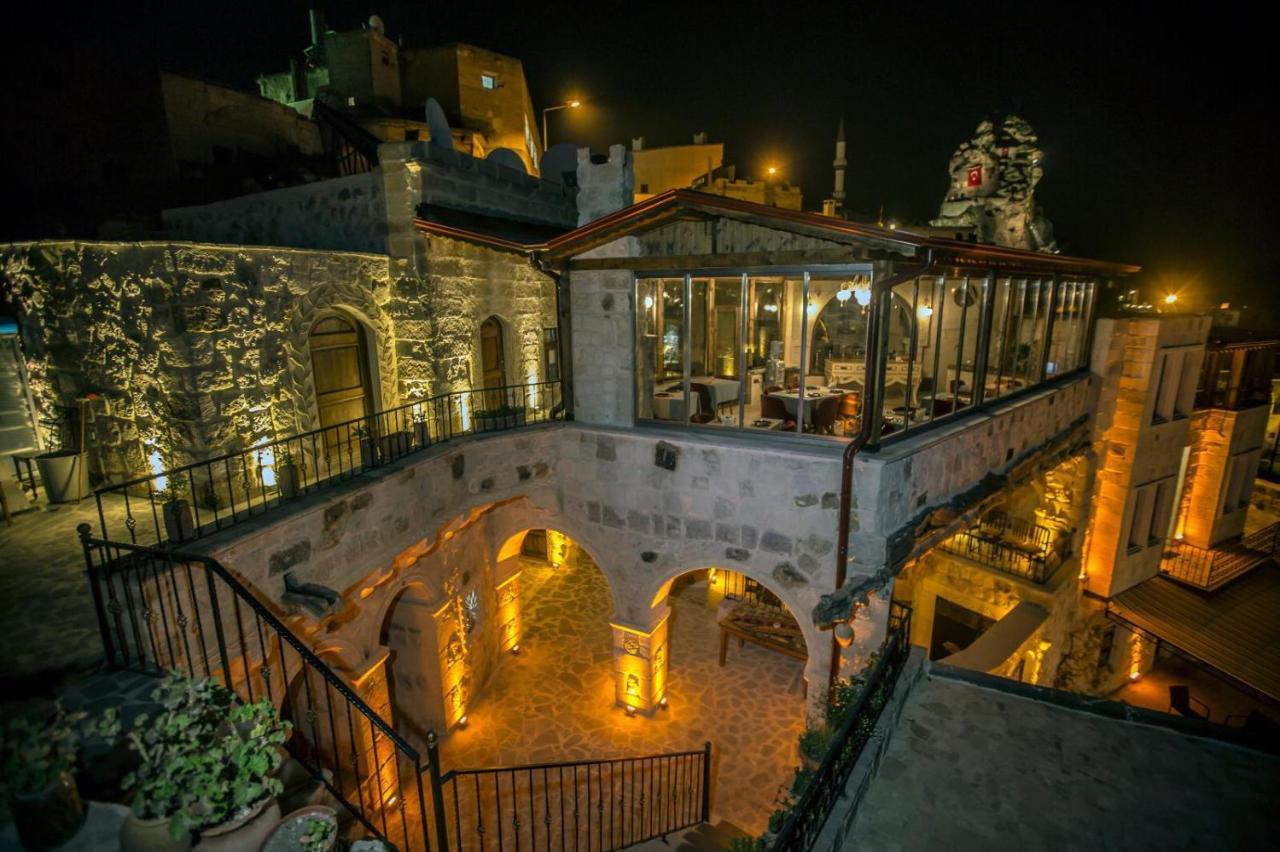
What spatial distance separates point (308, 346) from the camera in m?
9.19

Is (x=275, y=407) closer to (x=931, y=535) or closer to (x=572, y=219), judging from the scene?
(x=572, y=219)

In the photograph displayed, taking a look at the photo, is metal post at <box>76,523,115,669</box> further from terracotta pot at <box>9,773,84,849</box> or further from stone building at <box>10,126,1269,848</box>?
terracotta pot at <box>9,773,84,849</box>

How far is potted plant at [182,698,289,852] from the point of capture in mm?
3199

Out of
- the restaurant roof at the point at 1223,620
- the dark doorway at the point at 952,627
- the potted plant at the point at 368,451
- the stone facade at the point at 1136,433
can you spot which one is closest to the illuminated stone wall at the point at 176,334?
the potted plant at the point at 368,451

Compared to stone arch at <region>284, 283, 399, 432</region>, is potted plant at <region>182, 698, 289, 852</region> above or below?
below

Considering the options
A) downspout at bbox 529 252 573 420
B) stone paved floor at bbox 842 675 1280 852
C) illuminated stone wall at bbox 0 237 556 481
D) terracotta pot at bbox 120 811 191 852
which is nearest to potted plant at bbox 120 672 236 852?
terracotta pot at bbox 120 811 191 852

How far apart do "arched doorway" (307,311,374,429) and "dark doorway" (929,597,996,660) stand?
15272mm

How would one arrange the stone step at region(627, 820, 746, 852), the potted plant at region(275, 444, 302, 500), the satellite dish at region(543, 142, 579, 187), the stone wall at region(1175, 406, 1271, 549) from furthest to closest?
the stone wall at region(1175, 406, 1271, 549)
the satellite dish at region(543, 142, 579, 187)
the stone step at region(627, 820, 746, 852)
the potted plant at region(275, 444, 302, 500)

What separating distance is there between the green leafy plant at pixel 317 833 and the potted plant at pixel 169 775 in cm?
59

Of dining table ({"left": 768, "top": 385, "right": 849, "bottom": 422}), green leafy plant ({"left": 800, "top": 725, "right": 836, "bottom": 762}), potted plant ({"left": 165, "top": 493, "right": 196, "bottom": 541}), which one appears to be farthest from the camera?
dining table ({"left": 768, "top": 385, "right": 849, "bottom": 422})

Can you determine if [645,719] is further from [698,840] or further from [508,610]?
[508,610]

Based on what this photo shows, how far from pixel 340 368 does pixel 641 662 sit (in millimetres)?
7652

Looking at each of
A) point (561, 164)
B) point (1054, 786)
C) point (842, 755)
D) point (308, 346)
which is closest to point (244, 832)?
point (842, 755)

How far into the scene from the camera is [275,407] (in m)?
8.71
